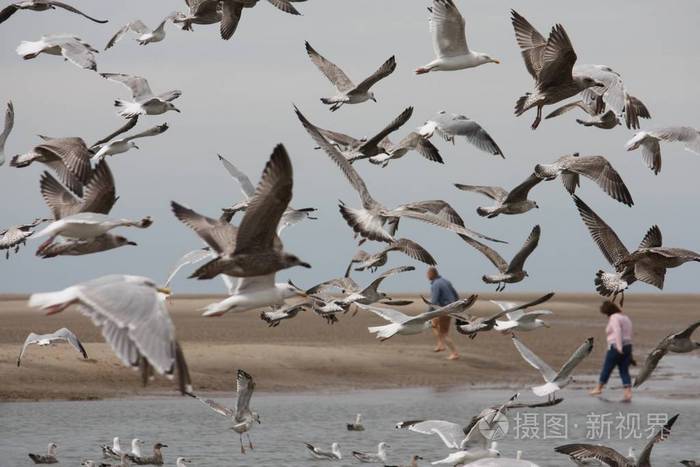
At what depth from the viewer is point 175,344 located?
8.27 metres

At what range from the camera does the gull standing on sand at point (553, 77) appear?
1287 centimetres

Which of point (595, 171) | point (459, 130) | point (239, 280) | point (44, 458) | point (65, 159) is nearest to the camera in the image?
point (239, 280)

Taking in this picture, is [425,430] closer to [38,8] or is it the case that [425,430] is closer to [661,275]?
[661,275]

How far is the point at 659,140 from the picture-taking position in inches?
562

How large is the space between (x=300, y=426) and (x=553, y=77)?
8.22 m

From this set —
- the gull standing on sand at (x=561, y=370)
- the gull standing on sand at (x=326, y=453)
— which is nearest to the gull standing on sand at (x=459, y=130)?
the gull standing on sand at (x=561, y=370)

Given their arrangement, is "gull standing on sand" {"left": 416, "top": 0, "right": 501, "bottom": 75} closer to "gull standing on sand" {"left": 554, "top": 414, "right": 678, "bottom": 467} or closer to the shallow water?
"gull standing on sand" {"left": 554, "top": 414, "right": 678, "bottom": 467}

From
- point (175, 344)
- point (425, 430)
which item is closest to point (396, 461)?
point (425, 430)

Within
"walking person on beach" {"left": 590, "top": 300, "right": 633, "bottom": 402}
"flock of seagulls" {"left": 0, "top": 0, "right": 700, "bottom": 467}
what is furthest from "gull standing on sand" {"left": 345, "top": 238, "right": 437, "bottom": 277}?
"walking person on beach" {"left": 590, "top": 300, "right": 633, "bottom": 402}

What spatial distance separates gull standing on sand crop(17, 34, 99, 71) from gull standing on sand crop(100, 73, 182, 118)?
578 mm

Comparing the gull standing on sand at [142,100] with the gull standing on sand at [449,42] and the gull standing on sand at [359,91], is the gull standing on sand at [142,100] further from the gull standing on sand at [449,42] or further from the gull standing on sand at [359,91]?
the gull standing on sand at [449,42]

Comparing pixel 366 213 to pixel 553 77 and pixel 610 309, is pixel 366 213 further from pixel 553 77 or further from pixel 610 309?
pixel 610 309

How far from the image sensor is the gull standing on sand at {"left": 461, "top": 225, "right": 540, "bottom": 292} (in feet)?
46.6

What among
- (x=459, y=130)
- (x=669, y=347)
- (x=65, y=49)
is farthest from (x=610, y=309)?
(x=65, y=49)
